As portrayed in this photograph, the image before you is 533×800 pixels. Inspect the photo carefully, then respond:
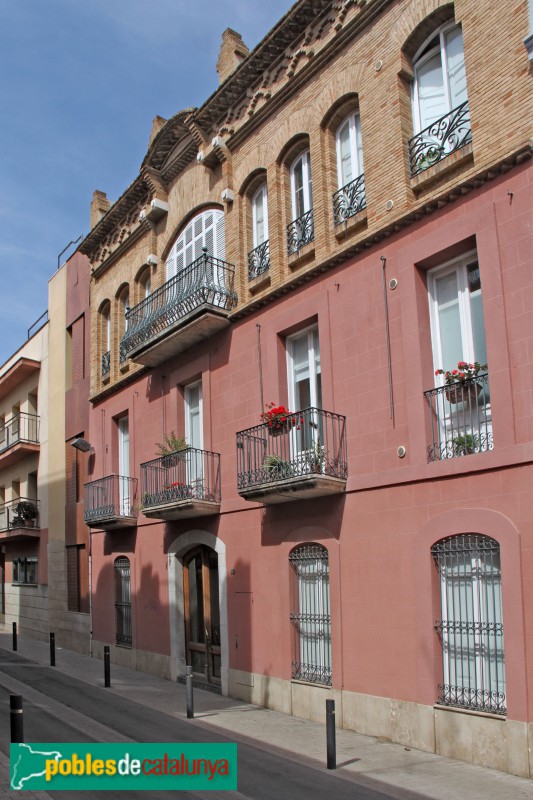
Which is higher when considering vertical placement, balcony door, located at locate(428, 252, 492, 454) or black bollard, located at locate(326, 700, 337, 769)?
balcony door, located at locate(428, 252, 492, 454)

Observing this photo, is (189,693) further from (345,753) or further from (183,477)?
(183,477)

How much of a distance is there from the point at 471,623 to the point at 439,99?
7360 mm

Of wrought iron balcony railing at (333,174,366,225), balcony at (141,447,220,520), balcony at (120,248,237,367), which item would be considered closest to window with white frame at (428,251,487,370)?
wrought iron balcony railing at (333,174,366,225)

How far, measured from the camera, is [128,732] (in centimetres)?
1092

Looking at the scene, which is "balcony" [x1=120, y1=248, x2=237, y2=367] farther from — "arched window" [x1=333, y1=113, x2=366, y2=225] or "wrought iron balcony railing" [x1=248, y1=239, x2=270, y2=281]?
"arched window" [x1=333, y1=113, x2=366, y2=225]

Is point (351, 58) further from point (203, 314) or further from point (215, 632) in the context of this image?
point (215, 632)

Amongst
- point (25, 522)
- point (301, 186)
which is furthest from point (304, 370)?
point (25, 522)

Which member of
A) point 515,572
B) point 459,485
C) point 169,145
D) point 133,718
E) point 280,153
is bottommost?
point 133,718

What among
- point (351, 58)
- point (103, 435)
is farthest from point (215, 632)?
point (351, 58)

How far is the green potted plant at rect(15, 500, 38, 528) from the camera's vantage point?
25.5m

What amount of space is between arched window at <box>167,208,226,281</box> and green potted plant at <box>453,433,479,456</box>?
7540mm

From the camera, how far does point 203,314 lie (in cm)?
1479

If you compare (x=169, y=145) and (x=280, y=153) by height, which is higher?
(x=169, y=145)

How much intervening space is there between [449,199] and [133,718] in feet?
30.2
